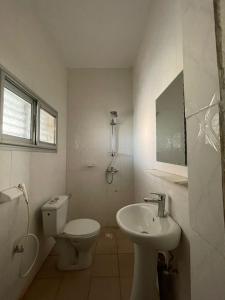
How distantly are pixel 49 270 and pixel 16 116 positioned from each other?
166 cm

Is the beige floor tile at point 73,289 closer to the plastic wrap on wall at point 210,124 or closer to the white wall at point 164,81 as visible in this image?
the white wall at point 164,81

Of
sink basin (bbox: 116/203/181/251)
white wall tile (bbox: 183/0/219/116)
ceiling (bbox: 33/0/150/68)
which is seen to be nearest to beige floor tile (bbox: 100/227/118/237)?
sink basin (bbox: 116/203/181/251)

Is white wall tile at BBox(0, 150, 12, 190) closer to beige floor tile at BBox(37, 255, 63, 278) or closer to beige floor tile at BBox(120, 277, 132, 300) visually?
beige floor tile at BBox(37, 255, 63, 278)

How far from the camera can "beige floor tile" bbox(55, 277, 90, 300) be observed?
5.02 feet

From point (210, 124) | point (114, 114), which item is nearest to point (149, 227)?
point (210, 124)

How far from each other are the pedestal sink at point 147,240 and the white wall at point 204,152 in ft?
1.11

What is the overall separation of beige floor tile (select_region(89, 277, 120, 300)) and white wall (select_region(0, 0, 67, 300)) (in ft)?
2.09

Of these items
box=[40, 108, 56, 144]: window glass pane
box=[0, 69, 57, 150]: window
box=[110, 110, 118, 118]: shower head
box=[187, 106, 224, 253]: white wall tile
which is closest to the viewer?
box=[187, 106, 224, 253]: white wall tile

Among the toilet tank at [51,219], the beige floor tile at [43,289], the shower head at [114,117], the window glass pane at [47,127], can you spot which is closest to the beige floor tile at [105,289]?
the beige floor tile at [43,289]

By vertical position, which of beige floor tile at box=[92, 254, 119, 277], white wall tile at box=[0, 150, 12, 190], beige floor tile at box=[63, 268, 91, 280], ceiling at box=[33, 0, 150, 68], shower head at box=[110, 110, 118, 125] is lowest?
beige floor tile at box=[63, 268, 91, 280]

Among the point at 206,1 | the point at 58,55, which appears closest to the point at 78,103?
the point at 58,55

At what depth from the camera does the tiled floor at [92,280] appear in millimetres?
1549

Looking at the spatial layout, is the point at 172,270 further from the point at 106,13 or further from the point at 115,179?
the point at 106,13

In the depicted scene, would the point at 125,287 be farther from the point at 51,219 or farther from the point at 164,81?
the point at 164,81
